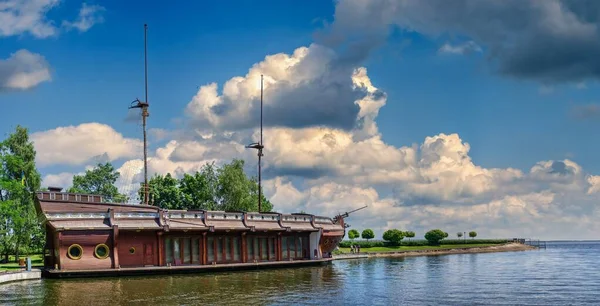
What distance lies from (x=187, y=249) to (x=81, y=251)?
867 centimetres

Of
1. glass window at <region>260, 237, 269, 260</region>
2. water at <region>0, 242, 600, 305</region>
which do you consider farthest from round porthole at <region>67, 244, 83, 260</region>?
glass window at <region>260, 237, 269, 260</region>

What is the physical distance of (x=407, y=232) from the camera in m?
107

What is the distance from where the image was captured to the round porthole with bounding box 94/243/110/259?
140 feet

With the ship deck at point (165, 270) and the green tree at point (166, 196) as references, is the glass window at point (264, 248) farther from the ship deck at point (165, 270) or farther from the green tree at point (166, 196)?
Answer: the green tree at point (166, 196)

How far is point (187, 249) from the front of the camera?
158 ft

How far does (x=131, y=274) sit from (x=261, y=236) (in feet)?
44.7

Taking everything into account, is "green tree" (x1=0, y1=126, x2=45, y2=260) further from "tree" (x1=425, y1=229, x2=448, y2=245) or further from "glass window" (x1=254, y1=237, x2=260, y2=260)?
"tree" (x1=425, y1=229, x2=448, y2=245)

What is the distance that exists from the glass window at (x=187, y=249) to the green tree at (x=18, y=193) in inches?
657

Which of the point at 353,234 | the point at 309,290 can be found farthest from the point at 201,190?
the point at 309,290

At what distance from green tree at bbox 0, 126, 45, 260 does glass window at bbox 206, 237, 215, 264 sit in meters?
17.8

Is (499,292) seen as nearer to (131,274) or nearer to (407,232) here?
(131,274)

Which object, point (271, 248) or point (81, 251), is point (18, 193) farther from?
point (271, 248)

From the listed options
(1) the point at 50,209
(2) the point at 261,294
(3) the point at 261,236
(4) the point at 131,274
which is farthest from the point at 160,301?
(3) the point at 261,236

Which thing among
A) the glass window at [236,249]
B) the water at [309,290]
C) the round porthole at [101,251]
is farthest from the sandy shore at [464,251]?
the round porthole at [101,251]
